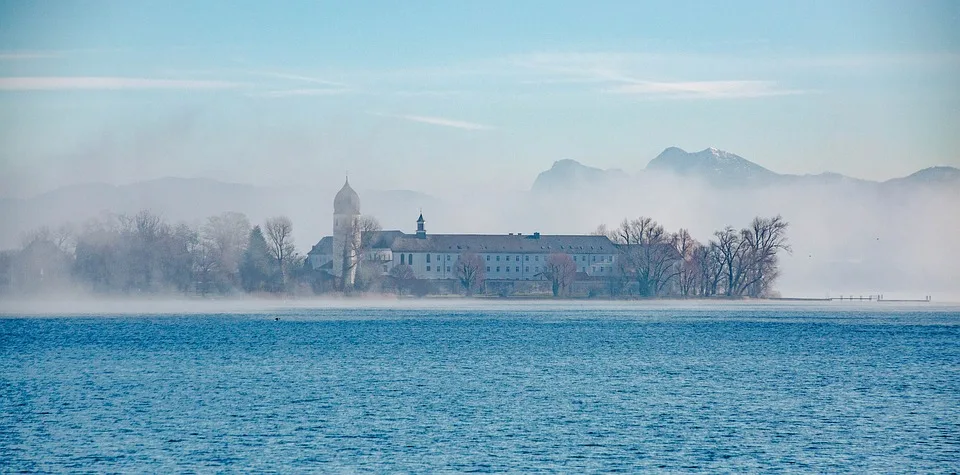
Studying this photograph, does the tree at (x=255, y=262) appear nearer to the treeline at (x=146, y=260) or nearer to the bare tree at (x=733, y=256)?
the treeline at (x=146, y=260)

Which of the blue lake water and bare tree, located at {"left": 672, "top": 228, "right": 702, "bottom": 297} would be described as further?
bare tree, located at {"left": 672, "top": 228, "right": 702, "bottom": 297}

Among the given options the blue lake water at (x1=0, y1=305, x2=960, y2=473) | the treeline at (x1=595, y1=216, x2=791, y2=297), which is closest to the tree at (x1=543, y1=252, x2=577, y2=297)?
→ the treeline at (x1=595, y1=216, x2=791, y2=297)

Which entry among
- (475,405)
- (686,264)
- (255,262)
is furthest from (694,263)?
(475,405)

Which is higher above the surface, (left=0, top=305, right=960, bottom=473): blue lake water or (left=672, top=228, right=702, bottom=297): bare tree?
(left=672, top=228, right=702, bottom=297): bare tree

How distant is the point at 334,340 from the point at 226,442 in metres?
50.2

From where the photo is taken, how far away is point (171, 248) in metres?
162

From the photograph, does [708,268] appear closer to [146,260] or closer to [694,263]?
[694,263]

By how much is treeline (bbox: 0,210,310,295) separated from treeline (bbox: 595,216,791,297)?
5353cm

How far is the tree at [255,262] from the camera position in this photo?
168 m

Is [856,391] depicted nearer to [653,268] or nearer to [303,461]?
[303,461]

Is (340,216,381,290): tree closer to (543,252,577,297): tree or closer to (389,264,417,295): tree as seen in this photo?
(389,264,417,295): tree

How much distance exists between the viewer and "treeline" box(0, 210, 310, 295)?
525 feet

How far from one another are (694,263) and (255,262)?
64422mm

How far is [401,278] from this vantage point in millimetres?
193125
